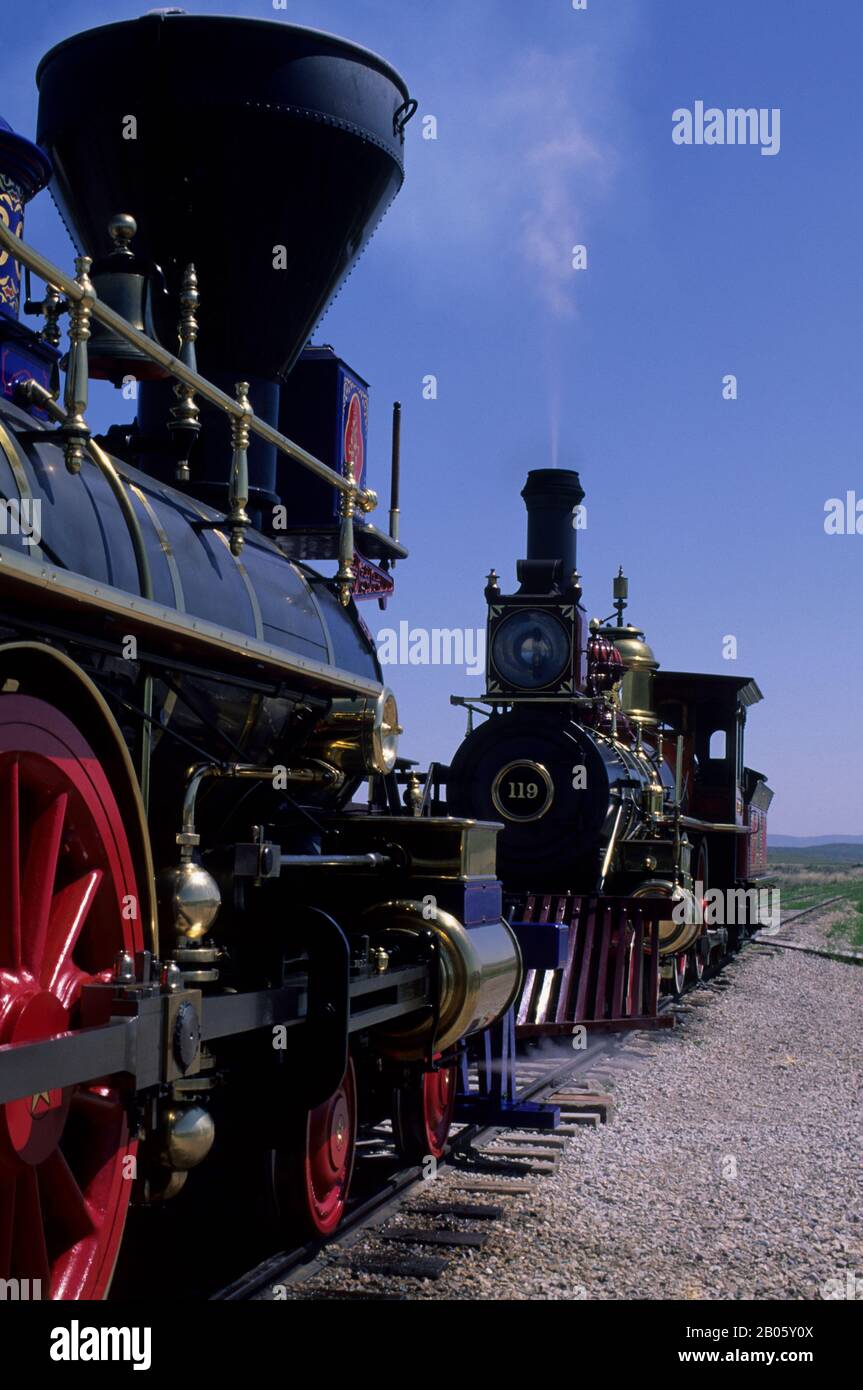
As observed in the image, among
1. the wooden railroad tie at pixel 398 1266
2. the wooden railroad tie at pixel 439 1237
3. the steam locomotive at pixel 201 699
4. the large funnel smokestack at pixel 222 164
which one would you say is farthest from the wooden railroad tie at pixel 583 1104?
the large funnel smokestack at pixel 222 164

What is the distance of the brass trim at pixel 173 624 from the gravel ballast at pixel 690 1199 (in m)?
2.13

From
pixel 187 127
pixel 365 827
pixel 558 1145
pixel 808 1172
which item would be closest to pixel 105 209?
pixel 187 127

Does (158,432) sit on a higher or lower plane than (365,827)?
higher

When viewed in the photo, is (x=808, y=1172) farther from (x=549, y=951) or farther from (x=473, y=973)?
(x=473, y=973)

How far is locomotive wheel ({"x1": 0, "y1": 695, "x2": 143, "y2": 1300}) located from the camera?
3299mm

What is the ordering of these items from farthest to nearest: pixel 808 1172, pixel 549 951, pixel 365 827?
pixel 549 951 → pixel 808 1172 → pixel 365 827

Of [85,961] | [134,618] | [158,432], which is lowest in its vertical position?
[85,961]

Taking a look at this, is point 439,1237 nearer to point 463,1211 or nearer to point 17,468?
point 463,1211

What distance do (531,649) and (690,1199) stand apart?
7.52 metres

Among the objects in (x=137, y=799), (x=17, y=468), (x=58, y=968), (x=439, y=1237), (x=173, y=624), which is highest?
(x=17, y=468)

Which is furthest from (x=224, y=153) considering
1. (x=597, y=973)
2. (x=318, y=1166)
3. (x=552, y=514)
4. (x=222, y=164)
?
(x=552, y=514)

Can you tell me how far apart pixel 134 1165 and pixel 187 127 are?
4348mm

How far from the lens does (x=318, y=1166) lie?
5.61m
